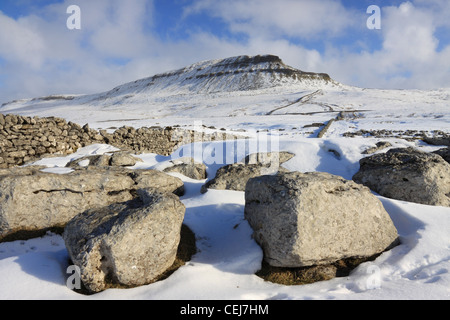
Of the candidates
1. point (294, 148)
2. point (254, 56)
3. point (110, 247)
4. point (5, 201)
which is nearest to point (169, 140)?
point (294, 148)

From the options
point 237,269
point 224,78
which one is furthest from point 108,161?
point 224,78

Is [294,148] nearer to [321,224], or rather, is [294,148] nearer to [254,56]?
[321,224]

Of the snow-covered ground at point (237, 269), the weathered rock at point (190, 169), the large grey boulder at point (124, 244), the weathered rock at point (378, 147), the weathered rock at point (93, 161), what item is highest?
the weathered rock at point (378, 147)

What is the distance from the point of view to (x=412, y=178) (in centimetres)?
705

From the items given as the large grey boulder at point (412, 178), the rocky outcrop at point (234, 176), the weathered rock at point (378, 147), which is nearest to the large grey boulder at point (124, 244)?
the rocky outcrop at point (234, 176)

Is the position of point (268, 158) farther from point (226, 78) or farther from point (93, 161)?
point (226, 78)

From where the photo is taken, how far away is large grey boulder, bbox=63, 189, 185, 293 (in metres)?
3.91

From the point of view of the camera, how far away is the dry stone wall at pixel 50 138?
11859 millimetres

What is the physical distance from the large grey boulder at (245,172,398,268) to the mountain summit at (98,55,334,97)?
91634 mm

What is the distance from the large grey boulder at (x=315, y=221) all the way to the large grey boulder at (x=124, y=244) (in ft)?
5.41

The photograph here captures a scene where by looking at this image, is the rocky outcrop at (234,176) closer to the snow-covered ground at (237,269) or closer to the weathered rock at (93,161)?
the snow-covered ground at (237,269)

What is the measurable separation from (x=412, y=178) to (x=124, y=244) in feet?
23.9

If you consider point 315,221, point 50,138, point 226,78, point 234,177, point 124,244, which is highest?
point 226,78

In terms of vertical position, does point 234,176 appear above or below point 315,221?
above
